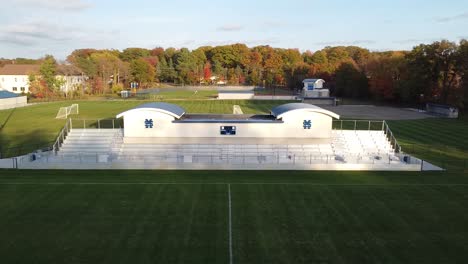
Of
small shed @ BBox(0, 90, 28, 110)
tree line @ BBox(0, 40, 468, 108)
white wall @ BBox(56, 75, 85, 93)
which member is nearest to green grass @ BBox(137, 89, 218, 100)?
tree line @ BBox(0, 40, 468, 108)

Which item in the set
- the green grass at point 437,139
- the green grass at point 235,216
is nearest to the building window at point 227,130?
the green grass at point 235,216

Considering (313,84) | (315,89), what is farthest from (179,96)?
(315,89)

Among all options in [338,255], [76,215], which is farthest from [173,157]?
[338,255]

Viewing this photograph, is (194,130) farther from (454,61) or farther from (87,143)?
(454,61)

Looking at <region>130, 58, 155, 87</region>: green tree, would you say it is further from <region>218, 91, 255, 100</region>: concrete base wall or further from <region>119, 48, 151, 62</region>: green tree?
<region>218, 91, 255, 100</region>: concrete base wall

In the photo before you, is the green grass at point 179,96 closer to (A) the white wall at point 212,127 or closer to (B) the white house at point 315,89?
(B) the white house at point 315,89

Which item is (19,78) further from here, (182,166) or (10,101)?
(182,166)

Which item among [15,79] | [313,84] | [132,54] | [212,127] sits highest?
[132,54]
